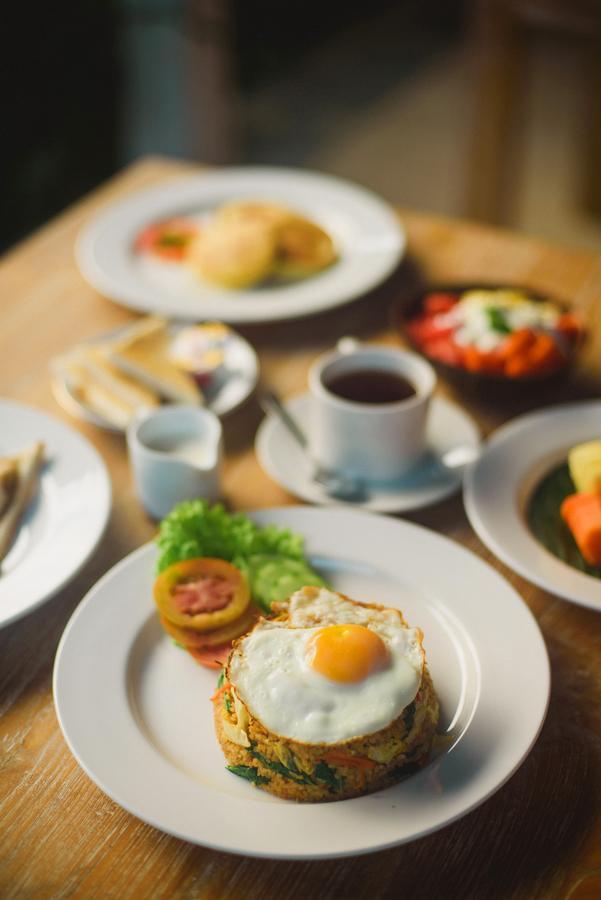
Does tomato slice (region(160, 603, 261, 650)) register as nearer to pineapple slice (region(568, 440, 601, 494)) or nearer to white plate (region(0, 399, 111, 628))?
white plate (region(0, 399, 111, 628))

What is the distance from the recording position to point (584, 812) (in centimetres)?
124

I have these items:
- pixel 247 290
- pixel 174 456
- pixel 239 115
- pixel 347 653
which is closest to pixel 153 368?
pixel 174 456

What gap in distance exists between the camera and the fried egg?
118cm

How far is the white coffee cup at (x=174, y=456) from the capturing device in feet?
5.53

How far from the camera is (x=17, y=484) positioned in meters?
1.75

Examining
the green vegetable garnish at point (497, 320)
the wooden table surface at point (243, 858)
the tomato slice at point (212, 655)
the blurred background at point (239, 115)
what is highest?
the green vegetable garnish at point (497, 320)

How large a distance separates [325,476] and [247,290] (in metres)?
0.78

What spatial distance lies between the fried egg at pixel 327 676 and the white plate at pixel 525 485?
36cm

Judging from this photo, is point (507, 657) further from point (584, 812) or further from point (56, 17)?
A: point (56, 17)

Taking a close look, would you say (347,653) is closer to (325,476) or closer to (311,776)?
(311,776)

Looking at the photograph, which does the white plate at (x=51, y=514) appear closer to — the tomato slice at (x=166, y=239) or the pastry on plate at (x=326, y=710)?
the pastry on plate at (x=326, y=710)

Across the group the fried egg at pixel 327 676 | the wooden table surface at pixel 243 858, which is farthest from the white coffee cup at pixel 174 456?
the fried egg at pixel 327 676

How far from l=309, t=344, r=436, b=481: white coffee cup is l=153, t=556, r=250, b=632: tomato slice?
1.24 feet

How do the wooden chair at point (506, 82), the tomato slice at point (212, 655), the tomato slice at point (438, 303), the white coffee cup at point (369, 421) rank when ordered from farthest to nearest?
1. the wooden chair at point (506, 82)
2. the tomato slice at point (438, 303)
3. the white coffee cup at point (369, 421)
4. the tomato slice at point (212, 655)
